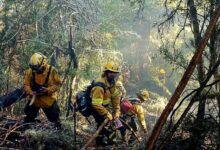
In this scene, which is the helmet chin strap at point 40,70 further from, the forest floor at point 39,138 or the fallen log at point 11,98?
the forest floor at point 39,138

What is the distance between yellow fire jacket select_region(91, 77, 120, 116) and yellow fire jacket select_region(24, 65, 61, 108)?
1014 mm

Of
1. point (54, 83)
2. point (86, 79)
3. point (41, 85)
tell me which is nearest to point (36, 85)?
point (41, 85)

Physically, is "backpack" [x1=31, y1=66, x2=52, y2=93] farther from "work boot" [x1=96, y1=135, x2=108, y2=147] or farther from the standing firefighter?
"work boot" [x1=96, y1=135, x2=108, y2=147]

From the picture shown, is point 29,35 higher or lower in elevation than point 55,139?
higher

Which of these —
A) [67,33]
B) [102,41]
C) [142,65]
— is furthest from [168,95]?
[67,33]

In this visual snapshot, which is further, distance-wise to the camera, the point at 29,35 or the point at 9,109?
the point at 29,35

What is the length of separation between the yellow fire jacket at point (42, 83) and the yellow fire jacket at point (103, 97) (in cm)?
101

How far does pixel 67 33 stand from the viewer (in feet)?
36.0

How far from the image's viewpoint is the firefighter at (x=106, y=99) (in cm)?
701

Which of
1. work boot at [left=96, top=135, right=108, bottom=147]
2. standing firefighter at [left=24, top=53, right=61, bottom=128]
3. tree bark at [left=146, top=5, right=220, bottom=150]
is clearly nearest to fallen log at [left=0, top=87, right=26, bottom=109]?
standing firefighter at [left=24, top=53, right=61, bottom=128]

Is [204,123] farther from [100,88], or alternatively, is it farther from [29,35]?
[29,35]

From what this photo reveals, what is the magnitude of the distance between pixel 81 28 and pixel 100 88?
466cm

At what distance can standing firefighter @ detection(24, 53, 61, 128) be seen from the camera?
7.36m

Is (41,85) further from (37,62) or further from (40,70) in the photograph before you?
(37,62)
